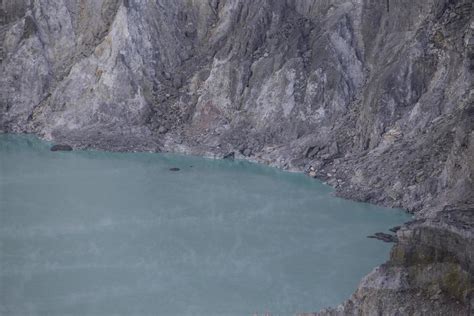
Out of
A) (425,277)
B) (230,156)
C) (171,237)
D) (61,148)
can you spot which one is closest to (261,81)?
(230,156)

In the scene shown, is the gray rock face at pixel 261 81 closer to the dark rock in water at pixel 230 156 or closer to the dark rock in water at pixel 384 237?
the dark rock in water at pixel 230 156

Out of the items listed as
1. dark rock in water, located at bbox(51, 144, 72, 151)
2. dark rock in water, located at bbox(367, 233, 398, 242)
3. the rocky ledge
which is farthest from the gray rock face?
the rocky ledge

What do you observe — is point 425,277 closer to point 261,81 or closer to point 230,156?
point 230,156

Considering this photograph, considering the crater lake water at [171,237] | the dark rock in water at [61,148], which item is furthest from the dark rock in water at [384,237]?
the dark rock in water at [61,148]

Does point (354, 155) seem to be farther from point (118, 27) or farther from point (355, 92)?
point (118, 27)

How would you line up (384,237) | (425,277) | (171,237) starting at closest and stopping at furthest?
(425,277), (384,237), (171,237)

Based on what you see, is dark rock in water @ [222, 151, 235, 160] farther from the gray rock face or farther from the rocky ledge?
the rocky ledge

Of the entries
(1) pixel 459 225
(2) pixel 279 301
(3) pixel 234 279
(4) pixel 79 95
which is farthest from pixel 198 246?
(4) pixel 79 95
